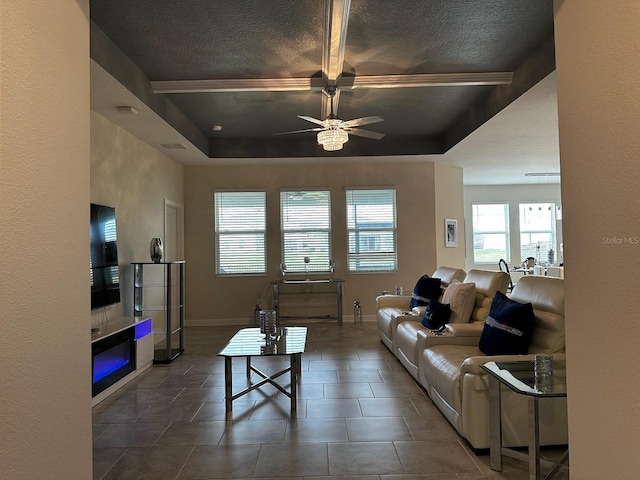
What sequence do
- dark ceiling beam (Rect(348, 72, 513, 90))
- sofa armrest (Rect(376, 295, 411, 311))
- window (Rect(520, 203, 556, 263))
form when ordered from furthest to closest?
window (Rect(520, 203, 556, 263)), sofa armrest (Rect(376, 295, 411, 311)), dark ceiling beam (Rect(348, 72, 513, 90))

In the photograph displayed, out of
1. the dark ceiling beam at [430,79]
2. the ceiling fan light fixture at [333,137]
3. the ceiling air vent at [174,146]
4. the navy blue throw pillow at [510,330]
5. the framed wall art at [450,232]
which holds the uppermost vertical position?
the dark ceiling beam at [430,79]

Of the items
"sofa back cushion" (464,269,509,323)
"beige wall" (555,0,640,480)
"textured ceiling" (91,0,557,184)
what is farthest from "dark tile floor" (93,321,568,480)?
"textured ceiling" (91,0,557,184)

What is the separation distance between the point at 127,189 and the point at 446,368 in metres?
4.04

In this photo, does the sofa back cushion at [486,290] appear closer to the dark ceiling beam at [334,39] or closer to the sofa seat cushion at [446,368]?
the sofa seat cushion at [446,368]

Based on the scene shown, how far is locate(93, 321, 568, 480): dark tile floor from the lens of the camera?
2633 millimetres

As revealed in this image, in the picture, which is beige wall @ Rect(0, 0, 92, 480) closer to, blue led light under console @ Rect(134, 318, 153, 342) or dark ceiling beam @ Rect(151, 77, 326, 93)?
dark ceiling beam @ Rect(151, 77, 326, 93)

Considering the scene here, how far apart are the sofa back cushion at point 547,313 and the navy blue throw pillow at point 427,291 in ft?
6.34

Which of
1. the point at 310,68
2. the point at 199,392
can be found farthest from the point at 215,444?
the point at 310,68

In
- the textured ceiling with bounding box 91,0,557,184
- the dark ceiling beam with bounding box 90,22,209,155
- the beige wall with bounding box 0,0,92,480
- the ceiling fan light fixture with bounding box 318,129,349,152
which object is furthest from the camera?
the ceiling fan light fixture with bounding box 318,129,349,152

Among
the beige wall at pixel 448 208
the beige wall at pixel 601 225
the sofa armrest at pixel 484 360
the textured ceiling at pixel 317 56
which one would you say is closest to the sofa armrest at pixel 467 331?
the sofa armrest at pixel 484 360

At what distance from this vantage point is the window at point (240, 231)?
7.89 metres

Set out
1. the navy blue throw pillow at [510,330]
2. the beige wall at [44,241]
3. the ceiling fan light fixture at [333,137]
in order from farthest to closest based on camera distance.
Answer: the ceiling fan light fixture at [333,137]
the navy blue throw pillow at [510,330]
the beige wall at [44,241]

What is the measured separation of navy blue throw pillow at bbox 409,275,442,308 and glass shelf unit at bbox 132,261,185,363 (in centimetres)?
287

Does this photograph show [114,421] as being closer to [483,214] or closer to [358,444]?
[358,444]
